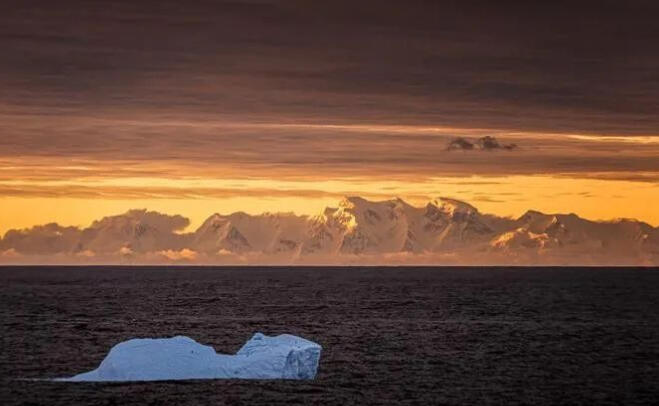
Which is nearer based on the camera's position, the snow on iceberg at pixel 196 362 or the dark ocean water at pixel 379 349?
the dark ocean water at pixel 379 349

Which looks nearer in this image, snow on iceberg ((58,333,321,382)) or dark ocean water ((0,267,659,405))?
dark ocean water ((0,267,659,405))

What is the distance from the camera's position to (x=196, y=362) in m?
60.8

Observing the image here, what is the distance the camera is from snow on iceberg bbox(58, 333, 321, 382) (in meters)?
58.9

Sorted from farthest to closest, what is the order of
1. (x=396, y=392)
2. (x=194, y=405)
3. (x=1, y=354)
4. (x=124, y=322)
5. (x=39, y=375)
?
(x=124, y=322) < (x=1, y=354) < (x=39, y=375) < (x=396, y=392) < (x=194, y=405)

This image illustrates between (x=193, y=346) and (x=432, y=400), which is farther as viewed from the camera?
(x=193, y=346)

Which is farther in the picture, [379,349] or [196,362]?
[379,349]

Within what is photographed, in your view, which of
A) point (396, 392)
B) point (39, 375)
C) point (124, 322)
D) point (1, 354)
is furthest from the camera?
point (124, 322)

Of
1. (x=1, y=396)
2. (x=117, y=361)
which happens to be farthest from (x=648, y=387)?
(x=1, y=396)

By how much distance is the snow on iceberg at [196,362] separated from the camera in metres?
58.9

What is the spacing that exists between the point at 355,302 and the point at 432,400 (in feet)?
374

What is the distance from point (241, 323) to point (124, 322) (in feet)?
38.9

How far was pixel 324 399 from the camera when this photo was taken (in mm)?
53969

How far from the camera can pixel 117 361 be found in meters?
59.2

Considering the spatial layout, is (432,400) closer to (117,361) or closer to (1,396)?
(117,361)
